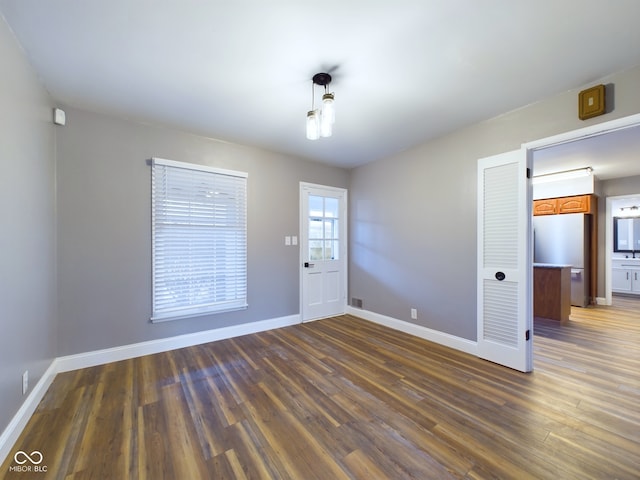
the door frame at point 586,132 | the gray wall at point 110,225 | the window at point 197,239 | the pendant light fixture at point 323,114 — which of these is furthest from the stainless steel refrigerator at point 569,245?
the gray wall at point 110,225

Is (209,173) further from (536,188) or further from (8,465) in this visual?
(536,188)

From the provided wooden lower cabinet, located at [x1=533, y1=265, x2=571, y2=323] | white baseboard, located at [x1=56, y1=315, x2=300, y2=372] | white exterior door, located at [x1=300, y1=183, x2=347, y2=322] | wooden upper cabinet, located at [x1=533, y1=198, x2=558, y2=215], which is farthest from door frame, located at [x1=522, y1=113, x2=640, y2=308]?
wooden upper cabinet, located at [x1=533, y1=198, x2=558, y2=215]

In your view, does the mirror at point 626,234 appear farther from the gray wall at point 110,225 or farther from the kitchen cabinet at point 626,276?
the gray wall at point 110,225

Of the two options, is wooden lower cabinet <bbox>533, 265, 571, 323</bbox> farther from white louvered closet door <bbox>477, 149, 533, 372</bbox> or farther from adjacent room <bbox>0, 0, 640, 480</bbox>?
white louvered closet door <bbox>477, 149, 533, 372</bbox>

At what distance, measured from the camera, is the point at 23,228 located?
1.88 m

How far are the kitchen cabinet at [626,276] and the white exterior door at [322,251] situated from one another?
681 centimetres

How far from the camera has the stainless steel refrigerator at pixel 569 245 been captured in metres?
5.20

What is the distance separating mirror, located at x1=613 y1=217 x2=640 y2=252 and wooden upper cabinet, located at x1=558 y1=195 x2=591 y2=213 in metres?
2.72

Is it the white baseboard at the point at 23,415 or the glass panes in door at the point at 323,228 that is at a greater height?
the glass panes in door at the point at 323,228

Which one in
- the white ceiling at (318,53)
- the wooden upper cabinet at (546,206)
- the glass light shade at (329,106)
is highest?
the white ceiling at (318,53)

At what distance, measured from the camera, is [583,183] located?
5.25 meters

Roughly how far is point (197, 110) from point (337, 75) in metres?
1.49
